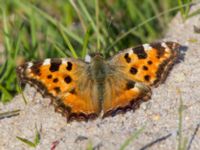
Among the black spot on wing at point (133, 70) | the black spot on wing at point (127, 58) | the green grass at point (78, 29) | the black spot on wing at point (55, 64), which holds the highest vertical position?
the green grass at point (78, 29)

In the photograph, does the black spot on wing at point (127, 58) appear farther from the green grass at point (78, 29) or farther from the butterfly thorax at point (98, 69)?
the green grass at point (78, 29)

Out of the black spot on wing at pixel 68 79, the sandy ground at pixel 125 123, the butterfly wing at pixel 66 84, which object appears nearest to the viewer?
the sandy ground at pixel 125 123

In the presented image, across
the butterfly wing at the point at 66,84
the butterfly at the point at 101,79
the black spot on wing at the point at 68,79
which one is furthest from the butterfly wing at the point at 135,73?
the black spot on wing at the point at 68,79

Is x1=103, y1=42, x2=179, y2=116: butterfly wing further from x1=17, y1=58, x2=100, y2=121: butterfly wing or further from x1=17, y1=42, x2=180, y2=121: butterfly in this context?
x1=17, y1=58, x2=100, y2=121: butterfly wing

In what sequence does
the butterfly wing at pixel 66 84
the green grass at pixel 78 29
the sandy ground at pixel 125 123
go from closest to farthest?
the sandy ground at pixel 125 123, the butterfly wing at pixel 66 84, the green grass at pixel 78 29

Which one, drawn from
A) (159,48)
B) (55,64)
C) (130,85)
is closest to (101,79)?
(130,85)

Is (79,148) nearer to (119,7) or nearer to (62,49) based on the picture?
(62,49)

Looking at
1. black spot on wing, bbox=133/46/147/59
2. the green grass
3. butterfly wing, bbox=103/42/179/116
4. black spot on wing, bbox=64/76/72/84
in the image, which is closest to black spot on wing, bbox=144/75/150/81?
butterfly wing, bbox=103/42/179/116
